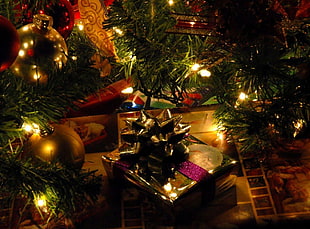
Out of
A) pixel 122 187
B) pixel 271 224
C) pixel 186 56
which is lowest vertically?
pixel 271 224

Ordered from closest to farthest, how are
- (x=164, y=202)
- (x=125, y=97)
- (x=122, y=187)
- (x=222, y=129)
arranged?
(x=164, y=202) < (x=122, y=187) < (x=222, y=129) < (x=125, y=97)

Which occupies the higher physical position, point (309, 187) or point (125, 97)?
point (125, 97)

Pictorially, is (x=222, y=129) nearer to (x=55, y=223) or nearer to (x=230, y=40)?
(x=230, y=40)

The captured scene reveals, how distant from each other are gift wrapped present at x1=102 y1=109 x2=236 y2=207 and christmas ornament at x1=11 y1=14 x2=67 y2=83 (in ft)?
0.66

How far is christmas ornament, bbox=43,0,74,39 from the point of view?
0.88 meters

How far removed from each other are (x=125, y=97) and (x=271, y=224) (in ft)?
1.78

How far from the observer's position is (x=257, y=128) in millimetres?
811

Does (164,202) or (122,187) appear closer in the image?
(164,202)

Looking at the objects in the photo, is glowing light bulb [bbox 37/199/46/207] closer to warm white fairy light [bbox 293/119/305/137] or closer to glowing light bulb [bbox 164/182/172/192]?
glowing light bulb [bbox 164/182/172/192]

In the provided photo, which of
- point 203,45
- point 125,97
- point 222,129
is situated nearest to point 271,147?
point 222,129

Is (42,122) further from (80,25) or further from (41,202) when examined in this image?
(80,25)

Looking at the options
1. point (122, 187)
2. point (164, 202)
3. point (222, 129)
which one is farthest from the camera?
point (222, 129)

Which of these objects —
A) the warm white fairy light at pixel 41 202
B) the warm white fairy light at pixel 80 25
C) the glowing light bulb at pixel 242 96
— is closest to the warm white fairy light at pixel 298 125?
the glowing light bulb at pixel 242 96

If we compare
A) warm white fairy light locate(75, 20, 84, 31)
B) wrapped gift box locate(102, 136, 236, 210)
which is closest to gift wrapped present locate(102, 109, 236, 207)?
wrapped gift box locate(102, 136, 236, 210)
